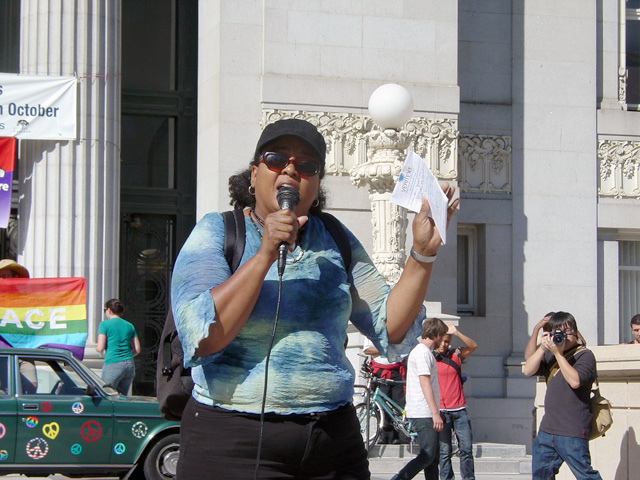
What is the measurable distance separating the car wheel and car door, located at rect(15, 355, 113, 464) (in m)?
0.42

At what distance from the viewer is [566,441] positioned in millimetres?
7832

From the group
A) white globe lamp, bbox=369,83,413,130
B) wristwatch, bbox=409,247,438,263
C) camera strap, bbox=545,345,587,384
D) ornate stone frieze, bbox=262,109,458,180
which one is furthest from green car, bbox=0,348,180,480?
wristwatch, bbox=409,247,438,263

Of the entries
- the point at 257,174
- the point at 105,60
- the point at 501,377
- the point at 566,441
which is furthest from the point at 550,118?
the point at 257,174

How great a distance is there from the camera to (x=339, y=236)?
3.42 m

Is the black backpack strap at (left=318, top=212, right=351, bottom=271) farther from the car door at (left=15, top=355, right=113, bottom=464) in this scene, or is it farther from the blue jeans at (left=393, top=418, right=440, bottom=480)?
the car door at (left=15, top=355, right=113, bottom=464)

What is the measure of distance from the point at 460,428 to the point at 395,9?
276 inches

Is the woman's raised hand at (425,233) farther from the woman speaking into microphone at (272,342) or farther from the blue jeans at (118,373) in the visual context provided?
the blue jeans at (118,373)

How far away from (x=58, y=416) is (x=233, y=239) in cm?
678

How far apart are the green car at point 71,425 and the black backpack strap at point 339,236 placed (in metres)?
6.61

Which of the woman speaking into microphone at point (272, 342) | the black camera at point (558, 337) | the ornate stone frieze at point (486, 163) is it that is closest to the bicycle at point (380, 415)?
the black camera at point (558, 337)

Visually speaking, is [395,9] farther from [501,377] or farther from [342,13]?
[501,377]

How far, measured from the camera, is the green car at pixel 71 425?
9.20m

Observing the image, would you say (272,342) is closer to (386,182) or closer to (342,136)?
(386,182)

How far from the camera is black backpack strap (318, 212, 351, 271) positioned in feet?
11.1
